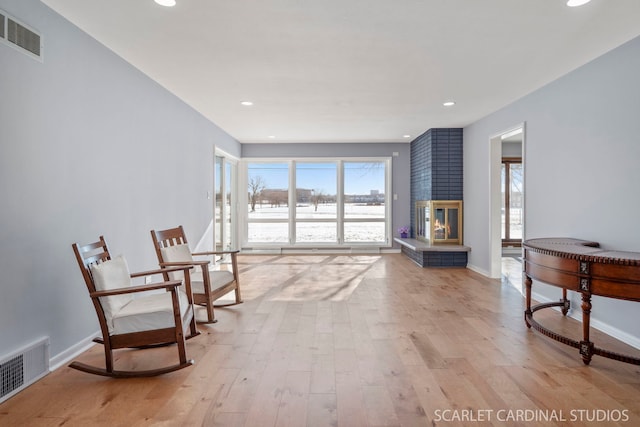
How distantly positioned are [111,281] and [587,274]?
3.33 metres

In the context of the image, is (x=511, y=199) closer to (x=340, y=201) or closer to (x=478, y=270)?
(x=478, y=270)

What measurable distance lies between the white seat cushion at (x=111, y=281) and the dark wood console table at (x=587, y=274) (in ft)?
10.6

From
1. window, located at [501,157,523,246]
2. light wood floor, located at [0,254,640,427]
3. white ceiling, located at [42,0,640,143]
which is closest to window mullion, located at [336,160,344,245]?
white ceiling, located at [42,0,640,143]

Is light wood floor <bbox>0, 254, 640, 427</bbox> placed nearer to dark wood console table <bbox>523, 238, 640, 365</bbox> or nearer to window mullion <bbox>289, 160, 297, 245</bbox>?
dark wood console table <bbox>523, 238, 640, 365</bbox>

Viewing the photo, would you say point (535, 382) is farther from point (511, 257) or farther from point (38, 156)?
point (511, 257)

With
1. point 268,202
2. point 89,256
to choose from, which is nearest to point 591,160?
point 89,256

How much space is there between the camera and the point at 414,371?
2393 millimetres

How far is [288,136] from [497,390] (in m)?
5.90

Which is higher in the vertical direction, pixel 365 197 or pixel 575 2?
pixel 575 2

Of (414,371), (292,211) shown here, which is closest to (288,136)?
(292,211)

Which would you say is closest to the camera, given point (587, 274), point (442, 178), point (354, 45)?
point (587, 274)

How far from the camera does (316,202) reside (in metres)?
8.03

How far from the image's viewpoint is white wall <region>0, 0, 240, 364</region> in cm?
214

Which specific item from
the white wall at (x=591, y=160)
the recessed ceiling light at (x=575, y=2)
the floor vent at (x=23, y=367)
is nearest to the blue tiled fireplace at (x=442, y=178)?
the white wall at (x=591, y=160)
